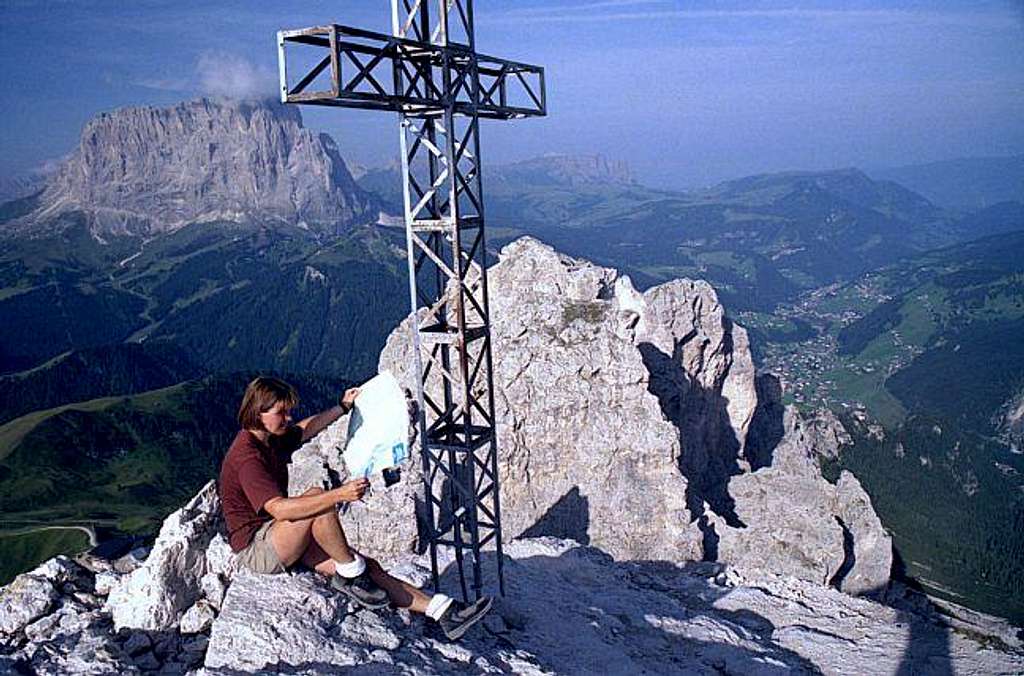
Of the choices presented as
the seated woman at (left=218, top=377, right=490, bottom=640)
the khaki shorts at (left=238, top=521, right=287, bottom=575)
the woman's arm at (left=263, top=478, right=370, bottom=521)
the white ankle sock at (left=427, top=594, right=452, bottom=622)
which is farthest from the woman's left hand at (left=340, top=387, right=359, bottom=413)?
the white ankle sock at (left=427, top=594, right=452, bottom=622)

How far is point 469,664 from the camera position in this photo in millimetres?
12547

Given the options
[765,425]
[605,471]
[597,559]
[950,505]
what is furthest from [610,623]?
[950,505]

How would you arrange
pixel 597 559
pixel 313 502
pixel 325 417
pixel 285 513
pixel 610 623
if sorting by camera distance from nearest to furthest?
pixel 313 502
pixel 285 513
pixel 325 417
pixel 610 623
pixel 597 559

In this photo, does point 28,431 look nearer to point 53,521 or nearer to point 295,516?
point 53,521

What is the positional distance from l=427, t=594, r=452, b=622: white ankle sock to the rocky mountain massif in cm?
37

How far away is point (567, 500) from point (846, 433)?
96523 mm

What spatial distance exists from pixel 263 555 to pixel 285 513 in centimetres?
168

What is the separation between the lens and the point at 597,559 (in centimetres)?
2812

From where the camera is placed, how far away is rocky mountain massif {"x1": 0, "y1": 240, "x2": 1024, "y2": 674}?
11984 millimetres

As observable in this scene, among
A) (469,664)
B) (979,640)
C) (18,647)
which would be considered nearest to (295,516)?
(469,664)

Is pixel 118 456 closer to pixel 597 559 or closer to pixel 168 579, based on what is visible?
pixel 597 559

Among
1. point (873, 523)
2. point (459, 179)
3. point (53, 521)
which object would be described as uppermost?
point (459, 179)

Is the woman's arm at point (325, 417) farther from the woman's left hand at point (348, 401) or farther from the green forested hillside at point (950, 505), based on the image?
the green forested hillside at point (950, 505)

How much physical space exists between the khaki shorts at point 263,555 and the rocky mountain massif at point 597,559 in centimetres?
17
